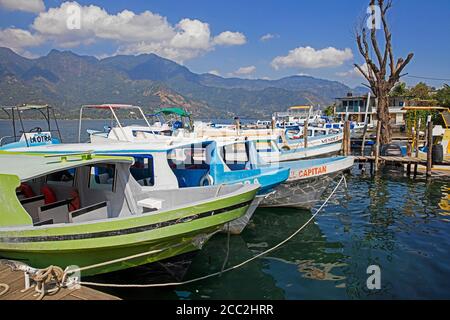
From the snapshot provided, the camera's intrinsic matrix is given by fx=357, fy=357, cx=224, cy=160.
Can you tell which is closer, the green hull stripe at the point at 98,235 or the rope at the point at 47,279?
the rope at the point at 47,279

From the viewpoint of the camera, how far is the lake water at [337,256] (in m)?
7.59

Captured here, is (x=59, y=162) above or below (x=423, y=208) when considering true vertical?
above

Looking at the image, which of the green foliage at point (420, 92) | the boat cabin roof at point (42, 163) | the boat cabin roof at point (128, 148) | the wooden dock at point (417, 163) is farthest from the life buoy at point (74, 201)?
the green foliage at point (420, 92)

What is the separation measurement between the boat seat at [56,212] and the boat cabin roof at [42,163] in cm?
99

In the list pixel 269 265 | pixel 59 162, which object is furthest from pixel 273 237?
pixel 59 162

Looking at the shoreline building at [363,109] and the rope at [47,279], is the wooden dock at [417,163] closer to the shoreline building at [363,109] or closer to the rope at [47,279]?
the rope at [47,279]

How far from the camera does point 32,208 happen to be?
8.16 meters

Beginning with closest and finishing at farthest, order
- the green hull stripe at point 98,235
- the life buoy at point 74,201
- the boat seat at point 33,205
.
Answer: the green hull stripe at point 98,235
the boat seat at point 33,205
the life buoy at point 74,201

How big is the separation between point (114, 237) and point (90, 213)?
1.79 meters

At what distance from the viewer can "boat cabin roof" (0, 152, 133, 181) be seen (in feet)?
21.3

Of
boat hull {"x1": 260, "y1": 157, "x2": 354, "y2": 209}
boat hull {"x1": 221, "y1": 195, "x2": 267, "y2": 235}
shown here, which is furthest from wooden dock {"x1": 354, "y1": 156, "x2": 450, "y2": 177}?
boat hull {"x1": 221, "y1": 195, "x2": 267, "y2": 235}

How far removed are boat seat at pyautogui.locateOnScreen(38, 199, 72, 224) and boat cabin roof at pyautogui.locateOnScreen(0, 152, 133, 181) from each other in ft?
3.24
